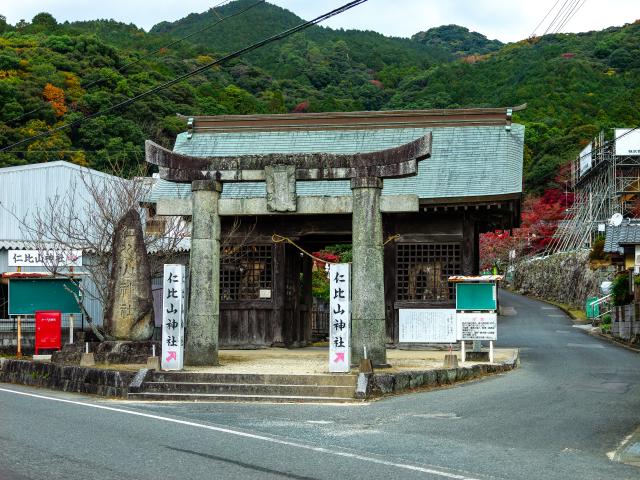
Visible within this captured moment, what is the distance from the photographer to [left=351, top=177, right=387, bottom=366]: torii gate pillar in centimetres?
1602

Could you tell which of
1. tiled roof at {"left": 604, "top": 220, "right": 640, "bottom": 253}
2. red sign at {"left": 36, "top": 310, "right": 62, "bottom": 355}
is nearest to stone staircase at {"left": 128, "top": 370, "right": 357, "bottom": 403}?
red sign at {"left": 36, "top": 310, "right": 62, "bottom": 355}

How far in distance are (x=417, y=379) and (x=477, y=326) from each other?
3828mm

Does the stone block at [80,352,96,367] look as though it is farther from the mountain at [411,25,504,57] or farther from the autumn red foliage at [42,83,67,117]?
the mountain at [411,25,504,57]

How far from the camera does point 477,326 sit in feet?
60.4

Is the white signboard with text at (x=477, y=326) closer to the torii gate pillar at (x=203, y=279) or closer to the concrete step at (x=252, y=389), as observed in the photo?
the concrete step at (x=252, y=389)

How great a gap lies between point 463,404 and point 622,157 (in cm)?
4575

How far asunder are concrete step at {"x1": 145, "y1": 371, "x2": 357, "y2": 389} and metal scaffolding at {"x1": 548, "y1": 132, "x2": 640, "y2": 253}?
41.3 metres

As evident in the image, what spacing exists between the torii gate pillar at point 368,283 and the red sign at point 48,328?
814 centimetres

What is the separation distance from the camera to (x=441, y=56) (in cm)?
11131

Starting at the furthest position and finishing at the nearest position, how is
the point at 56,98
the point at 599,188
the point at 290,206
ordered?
the point at 599,188
the point at 56,98
the point at 290,206

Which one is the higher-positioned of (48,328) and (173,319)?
(173,319)

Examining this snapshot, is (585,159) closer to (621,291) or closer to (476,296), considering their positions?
(621,291)

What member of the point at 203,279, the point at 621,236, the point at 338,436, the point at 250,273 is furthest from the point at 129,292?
the point at 621,236

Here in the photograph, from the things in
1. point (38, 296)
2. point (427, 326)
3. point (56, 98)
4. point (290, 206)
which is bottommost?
point (427, 326)
